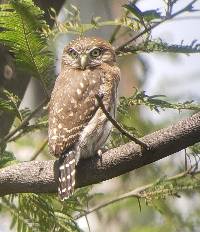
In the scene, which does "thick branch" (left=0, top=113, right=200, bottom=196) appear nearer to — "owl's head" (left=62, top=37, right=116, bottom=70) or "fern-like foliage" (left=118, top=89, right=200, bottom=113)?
"fern-like foliage" (left=118, top=89, right=200, bottom=113)

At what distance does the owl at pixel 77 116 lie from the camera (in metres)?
3.27

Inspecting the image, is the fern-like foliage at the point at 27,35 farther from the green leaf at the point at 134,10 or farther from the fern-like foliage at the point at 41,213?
the fern-like foliage at the point at 41,213

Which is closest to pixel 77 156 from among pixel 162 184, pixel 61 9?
pixel 162 184

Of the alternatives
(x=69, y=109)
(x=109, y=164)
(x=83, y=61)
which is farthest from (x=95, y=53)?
(x=109, y=164)

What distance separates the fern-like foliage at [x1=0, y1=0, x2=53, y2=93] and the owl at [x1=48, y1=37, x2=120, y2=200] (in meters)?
0.21

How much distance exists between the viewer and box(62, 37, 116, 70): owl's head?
413 centimetres

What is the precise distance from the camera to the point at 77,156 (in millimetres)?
3365

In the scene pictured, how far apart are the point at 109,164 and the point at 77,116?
0.60 m

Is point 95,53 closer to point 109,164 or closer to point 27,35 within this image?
point 27,35

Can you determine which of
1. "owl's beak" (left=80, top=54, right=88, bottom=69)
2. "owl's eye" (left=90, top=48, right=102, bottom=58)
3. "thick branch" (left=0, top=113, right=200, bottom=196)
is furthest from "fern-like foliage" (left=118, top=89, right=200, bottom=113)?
"owl's eye" (left=90, top=48, right=102, bottom=58)

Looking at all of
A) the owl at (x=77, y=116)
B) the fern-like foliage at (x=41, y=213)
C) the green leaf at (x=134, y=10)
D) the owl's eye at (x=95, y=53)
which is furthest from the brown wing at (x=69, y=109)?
the green leaf at (x=134, y=10)

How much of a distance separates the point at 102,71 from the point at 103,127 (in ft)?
1.74

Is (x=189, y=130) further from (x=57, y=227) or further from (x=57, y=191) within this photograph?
(x=57, y=227)

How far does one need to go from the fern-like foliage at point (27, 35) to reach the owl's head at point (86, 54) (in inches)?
32.3
